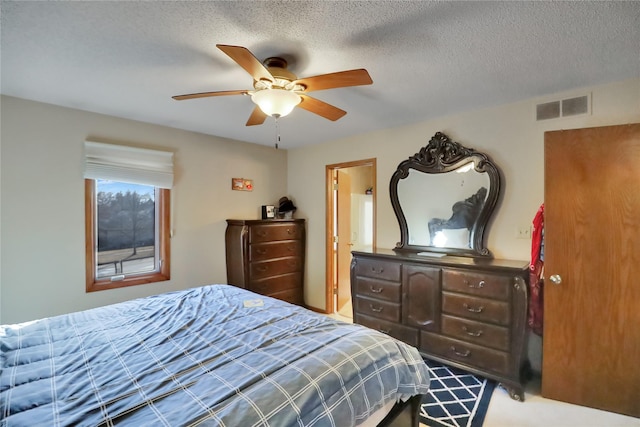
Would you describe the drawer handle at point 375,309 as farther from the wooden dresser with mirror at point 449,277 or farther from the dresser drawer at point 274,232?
the dresser drawer at point 274,232

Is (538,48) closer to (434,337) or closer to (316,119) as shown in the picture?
(316,119)

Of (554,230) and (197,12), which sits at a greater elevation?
(197,12)

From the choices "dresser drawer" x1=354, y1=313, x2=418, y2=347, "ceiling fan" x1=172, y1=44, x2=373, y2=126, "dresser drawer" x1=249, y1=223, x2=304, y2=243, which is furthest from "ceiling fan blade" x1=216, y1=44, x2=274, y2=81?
"dresser drawer" x1=354, y1=313, x2=418, y2=347

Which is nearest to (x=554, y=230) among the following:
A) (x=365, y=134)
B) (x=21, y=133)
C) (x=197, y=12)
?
(x=365, y=134)

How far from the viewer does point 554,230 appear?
2.14 metres

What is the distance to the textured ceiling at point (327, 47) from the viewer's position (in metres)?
1.41

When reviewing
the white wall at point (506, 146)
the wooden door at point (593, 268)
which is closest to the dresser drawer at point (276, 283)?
the white wall at point (506, 146)

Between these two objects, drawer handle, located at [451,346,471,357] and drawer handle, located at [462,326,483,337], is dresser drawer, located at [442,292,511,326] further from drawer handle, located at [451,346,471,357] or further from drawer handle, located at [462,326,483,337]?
drawer handle, located at [451,346,471,357]

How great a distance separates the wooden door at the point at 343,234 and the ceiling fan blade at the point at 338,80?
7.84ft

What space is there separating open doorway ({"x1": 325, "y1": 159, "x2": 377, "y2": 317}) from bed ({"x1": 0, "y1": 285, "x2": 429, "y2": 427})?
6.80 ft

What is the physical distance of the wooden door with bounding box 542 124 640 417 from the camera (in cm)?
193

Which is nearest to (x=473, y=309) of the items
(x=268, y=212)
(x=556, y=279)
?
(x=556, y=279)

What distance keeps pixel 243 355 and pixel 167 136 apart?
278 centimetres

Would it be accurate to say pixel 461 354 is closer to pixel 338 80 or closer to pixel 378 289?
pixel 378 289
